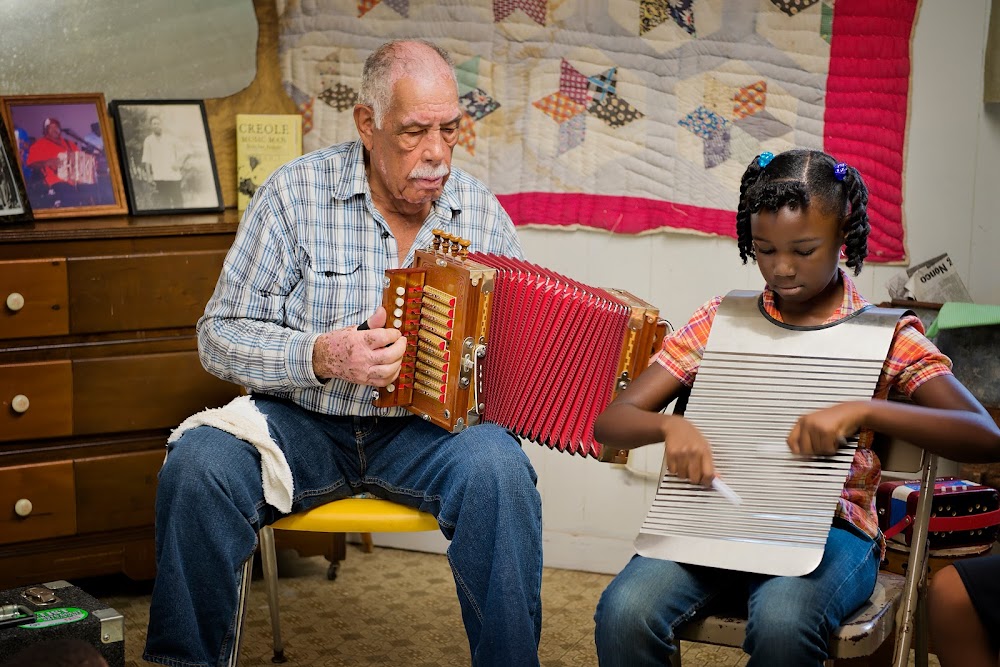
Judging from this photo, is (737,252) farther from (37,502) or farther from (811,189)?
(37,502)

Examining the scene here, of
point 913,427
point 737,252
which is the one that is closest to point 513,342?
point 913,427

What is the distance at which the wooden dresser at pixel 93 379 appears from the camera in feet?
9.65

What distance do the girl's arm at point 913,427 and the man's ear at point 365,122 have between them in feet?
3.75

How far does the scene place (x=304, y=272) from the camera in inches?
97.7

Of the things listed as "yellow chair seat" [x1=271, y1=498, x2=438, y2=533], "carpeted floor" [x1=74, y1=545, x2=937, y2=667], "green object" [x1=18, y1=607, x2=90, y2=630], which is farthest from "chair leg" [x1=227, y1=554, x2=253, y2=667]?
"carpeted floor" [x1=74, y1=545, x2=937, y2=667]

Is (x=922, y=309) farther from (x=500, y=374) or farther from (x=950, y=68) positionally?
(x=500, y=374)

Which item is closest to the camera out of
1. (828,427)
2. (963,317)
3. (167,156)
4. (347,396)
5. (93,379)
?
(828,427)

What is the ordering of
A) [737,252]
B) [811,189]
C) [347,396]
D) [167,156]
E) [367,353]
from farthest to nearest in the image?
[167,156] → [737,252] → [347,396] → [367,353] → [811,189]

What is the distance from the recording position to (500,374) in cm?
234

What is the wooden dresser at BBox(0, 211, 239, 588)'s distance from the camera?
294cm

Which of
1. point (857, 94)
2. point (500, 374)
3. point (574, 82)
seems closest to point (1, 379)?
point (500, 374)

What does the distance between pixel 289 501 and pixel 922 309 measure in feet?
5.11

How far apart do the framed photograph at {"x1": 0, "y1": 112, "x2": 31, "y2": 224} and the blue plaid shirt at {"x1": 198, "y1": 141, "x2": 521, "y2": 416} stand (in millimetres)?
857

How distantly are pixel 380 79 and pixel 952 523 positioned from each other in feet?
4.85
